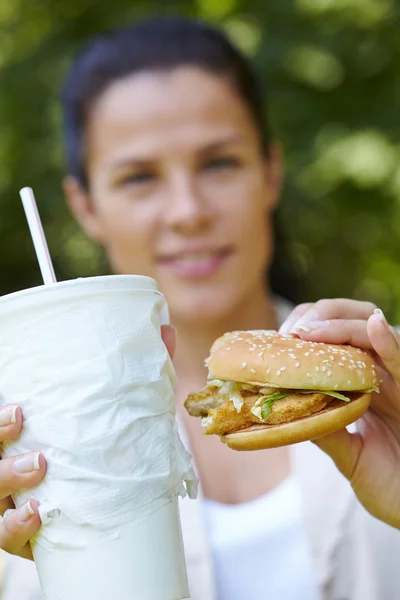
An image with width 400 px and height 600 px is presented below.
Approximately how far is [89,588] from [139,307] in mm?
481

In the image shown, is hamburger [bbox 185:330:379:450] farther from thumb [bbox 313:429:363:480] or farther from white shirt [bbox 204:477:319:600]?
white shirt [bbox 204:477:319:600]

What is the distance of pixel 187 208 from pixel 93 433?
1.38 meters

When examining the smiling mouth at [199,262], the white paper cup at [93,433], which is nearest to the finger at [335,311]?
the white paper cup at [93,433]

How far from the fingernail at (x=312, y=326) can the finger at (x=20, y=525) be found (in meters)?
0.60

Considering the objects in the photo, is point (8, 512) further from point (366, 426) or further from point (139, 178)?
point (139, 178)

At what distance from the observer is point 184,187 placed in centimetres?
249

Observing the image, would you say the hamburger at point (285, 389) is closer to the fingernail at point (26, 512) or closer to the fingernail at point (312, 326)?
the fingernail at point (312, 326)

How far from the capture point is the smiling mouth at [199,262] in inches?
101

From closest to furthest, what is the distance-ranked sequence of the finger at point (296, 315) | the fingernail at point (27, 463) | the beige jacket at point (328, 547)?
the fingernail at point (27, 463), the finger at point (296, 315), the beige jacket at point (328, 547)

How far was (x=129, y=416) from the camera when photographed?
1209 mm

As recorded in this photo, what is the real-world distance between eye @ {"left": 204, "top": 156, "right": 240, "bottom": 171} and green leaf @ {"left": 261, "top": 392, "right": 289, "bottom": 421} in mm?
1308

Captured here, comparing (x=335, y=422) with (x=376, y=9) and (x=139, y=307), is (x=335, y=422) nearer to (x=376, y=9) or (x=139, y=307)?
(x=139, y=307)

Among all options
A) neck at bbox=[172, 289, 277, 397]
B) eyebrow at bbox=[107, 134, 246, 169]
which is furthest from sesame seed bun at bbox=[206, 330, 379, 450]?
neck at bbox=[172, 289, 277, 397]

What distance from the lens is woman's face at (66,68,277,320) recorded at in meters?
2.51
